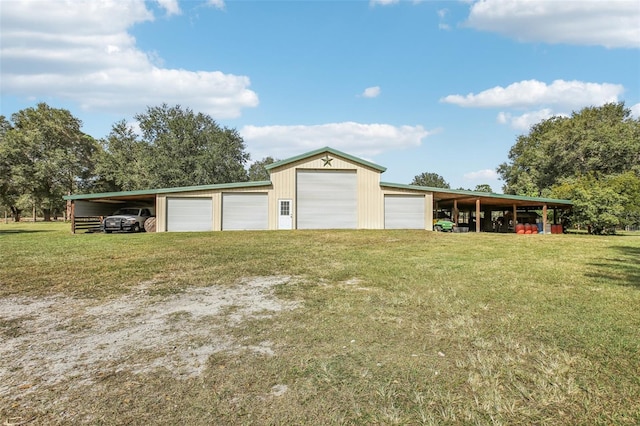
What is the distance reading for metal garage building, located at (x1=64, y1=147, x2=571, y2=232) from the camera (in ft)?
65.0

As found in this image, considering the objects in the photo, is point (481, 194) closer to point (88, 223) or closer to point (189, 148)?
point (88, 223)

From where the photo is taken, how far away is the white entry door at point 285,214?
66.8 ft

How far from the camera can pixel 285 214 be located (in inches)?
805

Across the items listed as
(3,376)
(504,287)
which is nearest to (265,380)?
(3,376)

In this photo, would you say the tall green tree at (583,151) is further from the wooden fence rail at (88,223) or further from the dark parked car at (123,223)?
the wooden fence rail at (88,223)

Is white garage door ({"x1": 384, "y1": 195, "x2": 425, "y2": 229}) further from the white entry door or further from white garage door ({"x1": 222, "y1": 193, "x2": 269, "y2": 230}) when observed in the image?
white garage door ({"x1": 222, "y1": 193, "x2": 269, "y2": 230})

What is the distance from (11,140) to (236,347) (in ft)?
161

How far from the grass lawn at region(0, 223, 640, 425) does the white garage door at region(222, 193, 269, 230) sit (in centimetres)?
1304

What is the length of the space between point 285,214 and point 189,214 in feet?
18.4

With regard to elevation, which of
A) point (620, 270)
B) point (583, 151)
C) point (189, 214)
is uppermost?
point (583, 151)

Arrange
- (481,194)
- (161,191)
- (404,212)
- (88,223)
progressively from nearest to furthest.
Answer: (161,191)
(481,194)
(88,223)
(404,212)

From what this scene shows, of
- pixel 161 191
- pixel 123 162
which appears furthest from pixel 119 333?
pixel 123 162

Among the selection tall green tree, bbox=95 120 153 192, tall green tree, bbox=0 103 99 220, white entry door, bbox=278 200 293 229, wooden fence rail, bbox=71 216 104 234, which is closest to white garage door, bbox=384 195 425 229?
white entry door, bbox=278 200 293 229

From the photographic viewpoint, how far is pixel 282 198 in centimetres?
2041
